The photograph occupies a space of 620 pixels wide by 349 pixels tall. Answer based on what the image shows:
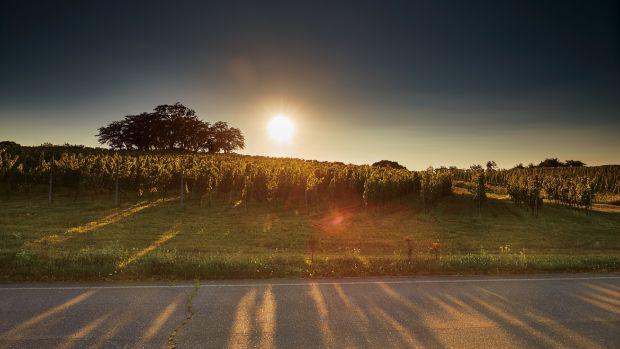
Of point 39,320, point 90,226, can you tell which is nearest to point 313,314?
point 39,320

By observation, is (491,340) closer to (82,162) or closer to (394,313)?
(394,313)

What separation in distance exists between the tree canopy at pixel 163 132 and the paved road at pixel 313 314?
356 feet

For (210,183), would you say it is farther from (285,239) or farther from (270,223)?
(285,239)

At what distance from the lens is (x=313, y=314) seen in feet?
33.2

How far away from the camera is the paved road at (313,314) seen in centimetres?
867

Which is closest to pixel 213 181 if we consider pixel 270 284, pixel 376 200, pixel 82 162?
pixel 82 162

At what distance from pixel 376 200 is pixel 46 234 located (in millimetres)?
42766

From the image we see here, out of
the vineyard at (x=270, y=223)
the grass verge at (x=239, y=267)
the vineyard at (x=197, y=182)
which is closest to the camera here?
the grass verge at (x=239, y=267)

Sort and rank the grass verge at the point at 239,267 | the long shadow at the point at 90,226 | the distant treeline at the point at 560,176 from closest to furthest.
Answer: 1. the grass verge at the point at 239,267
2. the long shadow at the point at 90,226
3. the distant treeline at the point at 560,176

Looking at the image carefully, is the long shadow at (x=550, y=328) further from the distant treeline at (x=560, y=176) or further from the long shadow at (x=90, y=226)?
the distant treeline at (x=560, y=176)

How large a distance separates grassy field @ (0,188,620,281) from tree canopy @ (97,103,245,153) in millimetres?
57095

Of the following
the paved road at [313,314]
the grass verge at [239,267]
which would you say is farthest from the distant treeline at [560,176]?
the paved road at [313,314]

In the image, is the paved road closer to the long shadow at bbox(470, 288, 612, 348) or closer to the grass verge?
the long shadow at bbox(470, 288, 612, 348)

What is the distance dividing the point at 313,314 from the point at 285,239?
100 ft
